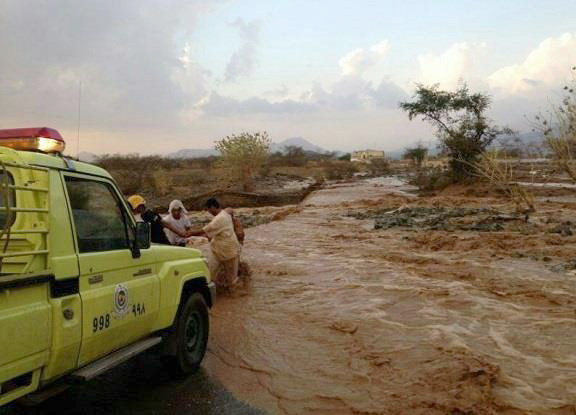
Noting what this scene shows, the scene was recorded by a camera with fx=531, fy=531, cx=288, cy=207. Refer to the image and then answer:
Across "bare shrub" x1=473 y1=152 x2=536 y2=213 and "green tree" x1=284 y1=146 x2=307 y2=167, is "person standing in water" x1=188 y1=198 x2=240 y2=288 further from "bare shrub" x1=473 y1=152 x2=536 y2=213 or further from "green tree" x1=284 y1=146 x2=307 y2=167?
"green tree" x1=284 y1=146 x2=307 y2=167

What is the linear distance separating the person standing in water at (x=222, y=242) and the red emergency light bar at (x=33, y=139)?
4167 millimetres

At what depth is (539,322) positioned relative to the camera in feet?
25.3

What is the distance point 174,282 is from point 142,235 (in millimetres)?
804

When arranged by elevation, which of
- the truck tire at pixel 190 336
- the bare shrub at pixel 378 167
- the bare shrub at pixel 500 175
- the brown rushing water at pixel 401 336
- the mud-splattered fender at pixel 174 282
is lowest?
the brown rushing water at pixel 401 336

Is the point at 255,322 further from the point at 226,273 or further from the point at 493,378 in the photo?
the point at 493,378

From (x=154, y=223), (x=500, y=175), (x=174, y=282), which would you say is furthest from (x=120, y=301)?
(x=500, y=175)

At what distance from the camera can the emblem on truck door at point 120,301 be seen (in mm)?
4254

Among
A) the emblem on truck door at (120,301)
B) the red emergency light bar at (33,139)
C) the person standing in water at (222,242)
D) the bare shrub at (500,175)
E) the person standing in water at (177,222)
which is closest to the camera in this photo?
the red emergency light bar at (33,139)

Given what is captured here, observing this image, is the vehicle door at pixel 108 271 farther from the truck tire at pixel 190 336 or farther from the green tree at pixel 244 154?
the green tree at pixel 244 154

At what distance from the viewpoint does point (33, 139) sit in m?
3.96

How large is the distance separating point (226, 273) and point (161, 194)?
27.2m

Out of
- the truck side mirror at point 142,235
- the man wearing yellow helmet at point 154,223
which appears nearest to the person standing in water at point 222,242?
the man wearing yellow helmet at point 154,223

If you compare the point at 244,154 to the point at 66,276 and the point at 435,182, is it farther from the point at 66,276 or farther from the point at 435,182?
the point at 66,276

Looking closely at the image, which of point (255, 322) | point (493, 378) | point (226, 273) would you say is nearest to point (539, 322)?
point (493, 378)
